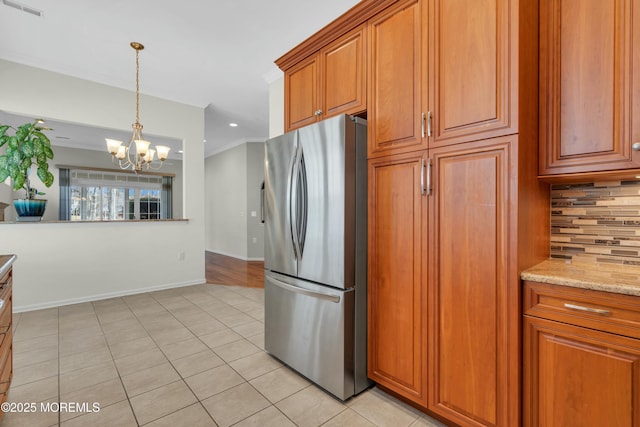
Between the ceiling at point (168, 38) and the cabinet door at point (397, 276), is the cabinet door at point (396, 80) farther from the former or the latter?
the ceiling at point (168, 38)

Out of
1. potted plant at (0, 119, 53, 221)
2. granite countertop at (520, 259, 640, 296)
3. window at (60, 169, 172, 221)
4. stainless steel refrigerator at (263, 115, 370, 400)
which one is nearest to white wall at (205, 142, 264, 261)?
window at (60, 169, 172, 221)

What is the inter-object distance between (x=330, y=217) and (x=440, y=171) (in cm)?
69

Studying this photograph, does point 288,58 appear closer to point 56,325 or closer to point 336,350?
point 336,350

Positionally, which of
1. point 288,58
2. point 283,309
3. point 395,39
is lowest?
point 283,309

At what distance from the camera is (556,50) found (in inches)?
57.4

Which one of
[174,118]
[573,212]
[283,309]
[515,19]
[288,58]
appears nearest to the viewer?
[515,19]

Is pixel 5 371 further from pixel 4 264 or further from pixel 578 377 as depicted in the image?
pixel 578 377

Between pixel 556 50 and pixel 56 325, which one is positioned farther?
pixel 56 325

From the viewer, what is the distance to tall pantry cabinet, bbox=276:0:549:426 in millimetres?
1340

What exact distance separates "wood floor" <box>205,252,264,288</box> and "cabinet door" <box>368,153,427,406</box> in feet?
10.0

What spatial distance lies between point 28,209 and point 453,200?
4.53 metres

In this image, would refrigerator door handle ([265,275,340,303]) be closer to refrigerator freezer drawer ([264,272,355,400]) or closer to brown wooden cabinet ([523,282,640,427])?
refrigerator freezer drawer ([264,272,355,400])

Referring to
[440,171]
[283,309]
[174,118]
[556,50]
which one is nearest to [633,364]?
[440,171]

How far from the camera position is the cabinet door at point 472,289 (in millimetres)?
1340
